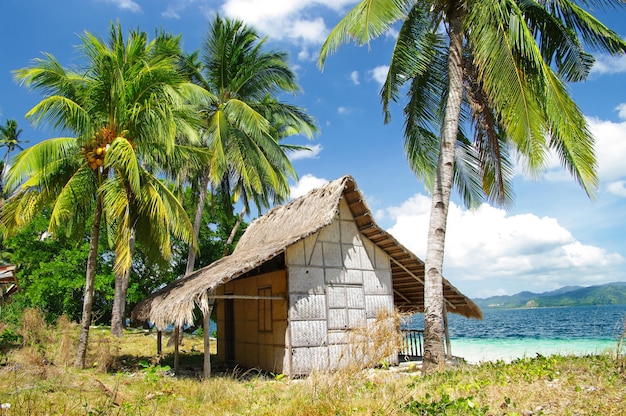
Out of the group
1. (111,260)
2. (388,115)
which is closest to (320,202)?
(388,115)

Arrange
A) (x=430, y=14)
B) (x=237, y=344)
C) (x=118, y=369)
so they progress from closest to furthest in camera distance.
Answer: (x=430, y=14) < (x=118, y=369) < (x=237, y=344)

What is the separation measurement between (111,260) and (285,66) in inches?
414

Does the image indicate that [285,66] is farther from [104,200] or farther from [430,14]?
[104,200]

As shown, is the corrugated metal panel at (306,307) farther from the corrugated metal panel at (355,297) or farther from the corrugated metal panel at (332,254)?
the corrugated metal panel at (332,254)

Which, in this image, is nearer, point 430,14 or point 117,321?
point 430,14

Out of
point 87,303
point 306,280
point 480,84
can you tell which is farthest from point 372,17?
point 87,303

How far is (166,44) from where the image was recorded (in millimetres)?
15562

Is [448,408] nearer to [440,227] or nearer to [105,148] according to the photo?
[440,227]

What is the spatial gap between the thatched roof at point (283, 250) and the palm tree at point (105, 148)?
1.36 metres

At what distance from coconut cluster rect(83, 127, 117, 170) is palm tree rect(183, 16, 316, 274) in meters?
4.05

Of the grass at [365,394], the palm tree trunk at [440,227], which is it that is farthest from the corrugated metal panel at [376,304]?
the grass at [365,394]

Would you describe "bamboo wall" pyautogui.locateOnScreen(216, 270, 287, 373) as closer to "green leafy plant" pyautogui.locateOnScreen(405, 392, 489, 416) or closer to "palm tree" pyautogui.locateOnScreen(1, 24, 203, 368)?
"palm tree" pyautogui.locateOnScreen(1, 24, 203, 368)

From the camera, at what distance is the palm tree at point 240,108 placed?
15.4 metres

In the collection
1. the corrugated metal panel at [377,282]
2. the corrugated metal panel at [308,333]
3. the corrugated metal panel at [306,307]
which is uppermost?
the corrugated metal panel at [377,282]
